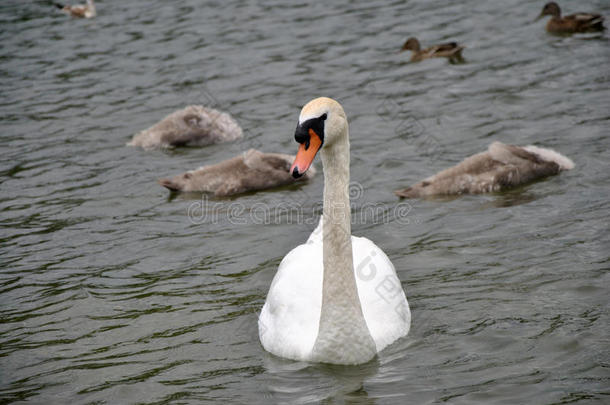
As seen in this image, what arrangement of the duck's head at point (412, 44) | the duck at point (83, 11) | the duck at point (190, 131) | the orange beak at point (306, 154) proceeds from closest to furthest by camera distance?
the orange beak at point (306, 154) → the duck at point (190, 131) → the duck's head at point (412, 44) → the duck at point (83, 11)

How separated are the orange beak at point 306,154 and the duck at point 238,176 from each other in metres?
4.79

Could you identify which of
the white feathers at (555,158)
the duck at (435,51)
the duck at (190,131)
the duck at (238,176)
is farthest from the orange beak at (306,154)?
the duck at (435,51)

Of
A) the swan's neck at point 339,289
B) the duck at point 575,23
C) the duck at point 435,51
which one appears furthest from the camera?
the duck at point 575,23

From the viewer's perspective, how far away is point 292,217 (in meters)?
9.88

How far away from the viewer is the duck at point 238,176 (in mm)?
10688

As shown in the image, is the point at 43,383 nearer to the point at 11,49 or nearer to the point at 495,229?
the point at 495,229

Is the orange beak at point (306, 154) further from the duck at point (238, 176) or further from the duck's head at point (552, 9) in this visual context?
the duck's head at point (552, 9)

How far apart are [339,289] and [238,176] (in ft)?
15.5

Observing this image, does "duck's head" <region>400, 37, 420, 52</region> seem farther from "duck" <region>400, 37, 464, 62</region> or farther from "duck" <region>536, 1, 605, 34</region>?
"duck" <region>536, 1, 605, 34</region>

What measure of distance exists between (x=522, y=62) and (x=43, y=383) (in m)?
10.2

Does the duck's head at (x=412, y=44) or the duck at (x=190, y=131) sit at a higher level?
the duck's head at (x=412, y=44)

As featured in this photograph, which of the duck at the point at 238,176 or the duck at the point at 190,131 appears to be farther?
the duck at the point at 190,131

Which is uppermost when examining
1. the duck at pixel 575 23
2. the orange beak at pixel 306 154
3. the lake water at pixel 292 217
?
the orange beak at pixel 306 154

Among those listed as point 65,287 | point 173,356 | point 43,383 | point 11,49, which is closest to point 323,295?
point 173,356
